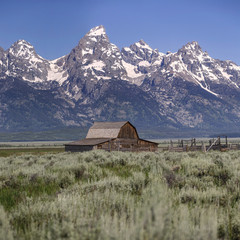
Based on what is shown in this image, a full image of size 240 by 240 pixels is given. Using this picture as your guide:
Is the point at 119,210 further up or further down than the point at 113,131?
further down

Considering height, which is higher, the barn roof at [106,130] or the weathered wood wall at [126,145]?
the barn roof at [106,130]

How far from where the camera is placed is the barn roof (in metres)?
58.1

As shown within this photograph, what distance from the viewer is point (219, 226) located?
5.74 m

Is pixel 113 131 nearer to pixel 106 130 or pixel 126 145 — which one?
pixel 106 130

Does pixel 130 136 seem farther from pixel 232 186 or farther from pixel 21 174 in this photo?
pixel 232 186

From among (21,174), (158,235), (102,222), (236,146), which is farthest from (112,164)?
(236,146)

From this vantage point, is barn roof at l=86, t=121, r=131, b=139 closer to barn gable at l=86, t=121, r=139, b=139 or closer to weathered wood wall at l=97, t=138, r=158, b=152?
barn gable at l=86, t=121, r=139, b=139

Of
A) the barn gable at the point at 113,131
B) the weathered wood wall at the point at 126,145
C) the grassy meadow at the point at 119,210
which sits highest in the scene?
the barn gable at the point at 113,131

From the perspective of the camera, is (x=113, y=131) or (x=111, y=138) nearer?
(x=111, y=138)

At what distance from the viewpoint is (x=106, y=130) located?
59.6 m

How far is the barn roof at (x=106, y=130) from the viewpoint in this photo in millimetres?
58125

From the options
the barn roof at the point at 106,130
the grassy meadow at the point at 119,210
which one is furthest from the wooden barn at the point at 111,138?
the grassy meadow at the point at 119,210

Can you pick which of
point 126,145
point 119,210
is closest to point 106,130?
point 126,145

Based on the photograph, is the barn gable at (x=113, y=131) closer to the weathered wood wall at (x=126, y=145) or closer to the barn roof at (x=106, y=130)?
the barn roof at (x=106, y=130)
